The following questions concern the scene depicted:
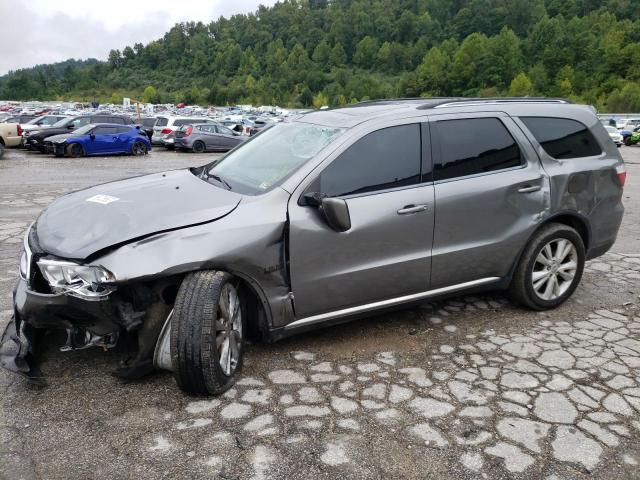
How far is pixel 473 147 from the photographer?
4102 mm

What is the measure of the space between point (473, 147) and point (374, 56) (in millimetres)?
156933

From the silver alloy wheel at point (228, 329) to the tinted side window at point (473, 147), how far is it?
5.39 ft

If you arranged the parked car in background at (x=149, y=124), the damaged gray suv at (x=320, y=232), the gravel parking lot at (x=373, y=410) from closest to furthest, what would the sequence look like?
1. the gravel parking lot at (x=373, y=410)
2. the damaged gray suv at (x=320, y=232)
3. the parked car in background at (x=149, y=124)

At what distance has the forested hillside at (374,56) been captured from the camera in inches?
4316

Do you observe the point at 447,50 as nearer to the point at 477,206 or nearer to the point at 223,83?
the point at 223,83

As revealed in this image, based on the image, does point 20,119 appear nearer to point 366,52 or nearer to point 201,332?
point 201,332

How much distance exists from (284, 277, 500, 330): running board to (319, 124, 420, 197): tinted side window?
76cm

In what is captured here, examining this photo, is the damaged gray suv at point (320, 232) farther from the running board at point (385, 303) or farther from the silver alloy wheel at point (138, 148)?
the silver alloy wheel at point (138, 148)

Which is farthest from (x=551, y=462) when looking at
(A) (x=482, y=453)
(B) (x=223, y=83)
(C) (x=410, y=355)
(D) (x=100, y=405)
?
(B) (x=223, y=83)

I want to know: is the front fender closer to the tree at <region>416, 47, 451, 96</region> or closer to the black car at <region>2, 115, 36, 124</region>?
the black car at <region>2, 115, 36, 124</region>

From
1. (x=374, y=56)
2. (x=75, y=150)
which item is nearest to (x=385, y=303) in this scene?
(x=75, y=150)

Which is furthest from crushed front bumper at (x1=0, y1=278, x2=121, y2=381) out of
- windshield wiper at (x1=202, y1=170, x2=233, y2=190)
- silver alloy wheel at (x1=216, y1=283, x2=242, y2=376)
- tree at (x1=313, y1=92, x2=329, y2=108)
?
tree at (x1=313, y1=92, x2=329, y2=108)

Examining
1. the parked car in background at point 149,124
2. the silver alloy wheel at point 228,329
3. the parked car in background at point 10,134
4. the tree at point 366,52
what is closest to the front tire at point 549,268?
the silver alloy wheel at point 228,329

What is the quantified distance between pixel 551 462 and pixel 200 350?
1.83m
